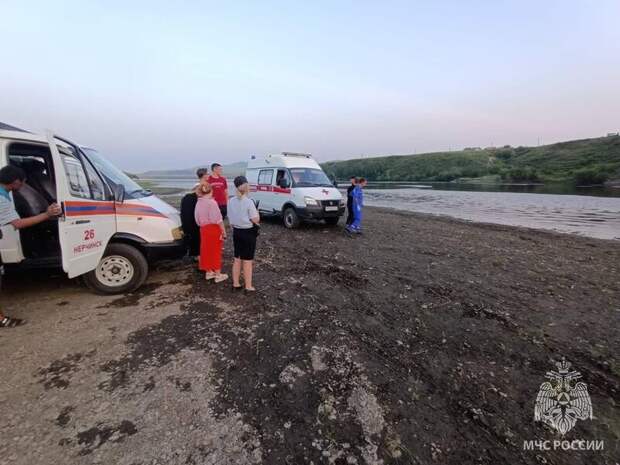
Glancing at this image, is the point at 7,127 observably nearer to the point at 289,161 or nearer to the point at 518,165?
the point at 289,161

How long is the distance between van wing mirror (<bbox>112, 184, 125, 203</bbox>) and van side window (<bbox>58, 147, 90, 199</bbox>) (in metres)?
0.36

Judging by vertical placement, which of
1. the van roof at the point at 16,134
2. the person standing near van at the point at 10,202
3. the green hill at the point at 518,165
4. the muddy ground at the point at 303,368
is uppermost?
the green hill at the point at 518,165

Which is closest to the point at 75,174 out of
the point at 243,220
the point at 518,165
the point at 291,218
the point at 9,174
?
the point at 9,174

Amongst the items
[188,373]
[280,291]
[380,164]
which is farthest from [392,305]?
[380,164]

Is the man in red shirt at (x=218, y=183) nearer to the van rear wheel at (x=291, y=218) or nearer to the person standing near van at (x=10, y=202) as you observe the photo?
the van rear wheel at (x=291, y=218)

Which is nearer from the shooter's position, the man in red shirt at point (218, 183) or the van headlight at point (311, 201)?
the man in red shirt at point (218, 183)

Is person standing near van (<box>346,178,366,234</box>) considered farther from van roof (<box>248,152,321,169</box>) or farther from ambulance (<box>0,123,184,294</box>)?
ambulance (<box>0,123,184,294</box>)

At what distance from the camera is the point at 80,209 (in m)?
3.82

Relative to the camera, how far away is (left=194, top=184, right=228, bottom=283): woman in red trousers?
195 inches

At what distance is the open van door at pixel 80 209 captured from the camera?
142 inches

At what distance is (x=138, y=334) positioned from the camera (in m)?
3.52

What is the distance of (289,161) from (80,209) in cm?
778

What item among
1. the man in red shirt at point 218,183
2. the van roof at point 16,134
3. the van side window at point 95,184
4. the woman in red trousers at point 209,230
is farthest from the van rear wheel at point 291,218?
the van roof at point 16,134

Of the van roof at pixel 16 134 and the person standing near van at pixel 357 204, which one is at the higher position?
the van roof at pixel 16 134
